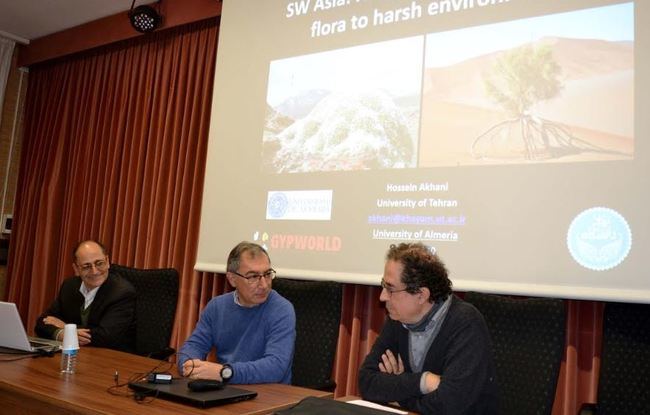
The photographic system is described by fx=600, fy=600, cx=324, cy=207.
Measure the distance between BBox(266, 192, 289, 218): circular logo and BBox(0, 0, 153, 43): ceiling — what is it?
7.93 feet

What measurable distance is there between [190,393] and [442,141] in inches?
74.0

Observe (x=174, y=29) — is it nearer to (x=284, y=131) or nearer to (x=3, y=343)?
(x=284, y=131)

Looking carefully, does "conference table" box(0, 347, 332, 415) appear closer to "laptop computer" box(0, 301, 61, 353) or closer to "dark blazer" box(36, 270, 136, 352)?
"laptop computer" box(0, 301, 61, 353)

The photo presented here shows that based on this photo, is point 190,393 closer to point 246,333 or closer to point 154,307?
Answer: point 246,333

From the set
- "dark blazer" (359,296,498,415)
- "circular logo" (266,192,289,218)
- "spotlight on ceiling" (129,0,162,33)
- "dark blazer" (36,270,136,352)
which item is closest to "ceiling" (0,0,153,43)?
"spotlight on ceiling" (129,0,162,33)

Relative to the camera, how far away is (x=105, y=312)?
131 inches

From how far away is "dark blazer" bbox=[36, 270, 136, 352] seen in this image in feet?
10.3

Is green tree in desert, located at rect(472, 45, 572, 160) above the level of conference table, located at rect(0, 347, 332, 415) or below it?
above

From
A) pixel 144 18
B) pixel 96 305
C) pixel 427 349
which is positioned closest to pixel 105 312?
pixel 96 305

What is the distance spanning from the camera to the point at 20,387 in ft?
6.26

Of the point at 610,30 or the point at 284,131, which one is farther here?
the point at 284,131

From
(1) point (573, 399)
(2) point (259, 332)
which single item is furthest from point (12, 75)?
(1) point (573, 399)

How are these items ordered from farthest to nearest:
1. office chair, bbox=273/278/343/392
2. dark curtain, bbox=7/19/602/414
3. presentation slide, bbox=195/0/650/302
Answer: dark curtain, bbox=7/19/602/414 → office chair, bbox=273/278/343/392 → presentation slide, bbox=195/0/650/302

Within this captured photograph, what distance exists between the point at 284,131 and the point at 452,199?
4.07 ft
